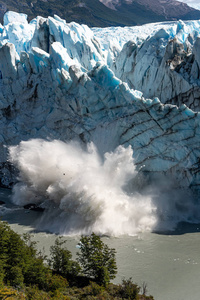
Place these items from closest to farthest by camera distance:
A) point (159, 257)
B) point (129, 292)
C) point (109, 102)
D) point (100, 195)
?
1. point (129, 292)
2. point (159, 257)
3. point (100, 195)
4. point (109, 102)

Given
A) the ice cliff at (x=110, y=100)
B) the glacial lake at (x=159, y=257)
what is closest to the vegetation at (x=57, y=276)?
the glacial lake at (x=159, y=257)

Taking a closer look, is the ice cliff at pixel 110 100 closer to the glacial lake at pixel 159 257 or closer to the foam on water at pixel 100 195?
the foam on water at pixel 100 195

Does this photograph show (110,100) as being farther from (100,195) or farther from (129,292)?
(129,292)

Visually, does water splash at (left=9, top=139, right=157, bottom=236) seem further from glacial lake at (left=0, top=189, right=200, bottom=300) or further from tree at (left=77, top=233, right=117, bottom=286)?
tree at (left=77, top=233, right=117, bottom=286)

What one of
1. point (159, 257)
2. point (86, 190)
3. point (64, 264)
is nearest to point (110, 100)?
point (86, 190)

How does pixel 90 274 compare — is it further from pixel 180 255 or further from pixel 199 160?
pixel 199 160

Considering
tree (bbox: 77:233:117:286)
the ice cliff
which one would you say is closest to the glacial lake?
tree (bbox: 77:233:117:286)
